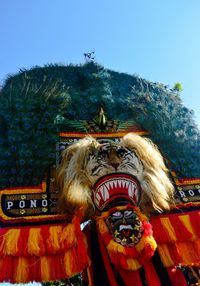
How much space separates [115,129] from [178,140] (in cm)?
61

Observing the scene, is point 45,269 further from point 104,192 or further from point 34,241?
point 104,192

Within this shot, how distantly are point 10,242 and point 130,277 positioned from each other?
932 mm

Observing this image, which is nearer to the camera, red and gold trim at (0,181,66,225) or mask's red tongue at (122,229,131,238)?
mask's red tongue at (122,229,131,238)

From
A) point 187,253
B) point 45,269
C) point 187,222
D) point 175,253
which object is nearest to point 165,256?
point 175,253

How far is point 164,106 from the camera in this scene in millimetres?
4461

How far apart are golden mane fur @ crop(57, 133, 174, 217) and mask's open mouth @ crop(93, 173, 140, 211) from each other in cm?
8

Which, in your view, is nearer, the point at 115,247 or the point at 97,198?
the point at 115,247

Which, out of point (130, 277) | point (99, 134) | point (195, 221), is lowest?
point (130, 277)

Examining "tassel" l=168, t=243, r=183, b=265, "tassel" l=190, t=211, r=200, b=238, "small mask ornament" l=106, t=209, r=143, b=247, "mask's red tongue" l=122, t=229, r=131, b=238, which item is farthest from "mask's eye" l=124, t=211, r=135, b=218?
"tassel" l=190, t=211, r=200, b=238

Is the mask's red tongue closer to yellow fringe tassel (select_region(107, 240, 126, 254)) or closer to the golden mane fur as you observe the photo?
yellow fringe tassel (select_region(107, 240, 126, 254))

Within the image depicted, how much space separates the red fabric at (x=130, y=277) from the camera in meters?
3.33

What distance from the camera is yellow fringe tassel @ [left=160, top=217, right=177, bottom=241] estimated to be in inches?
144

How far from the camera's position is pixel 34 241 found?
3.38m

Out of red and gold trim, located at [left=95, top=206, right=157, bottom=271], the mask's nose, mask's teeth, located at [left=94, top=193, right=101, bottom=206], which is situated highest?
the mask's nose
